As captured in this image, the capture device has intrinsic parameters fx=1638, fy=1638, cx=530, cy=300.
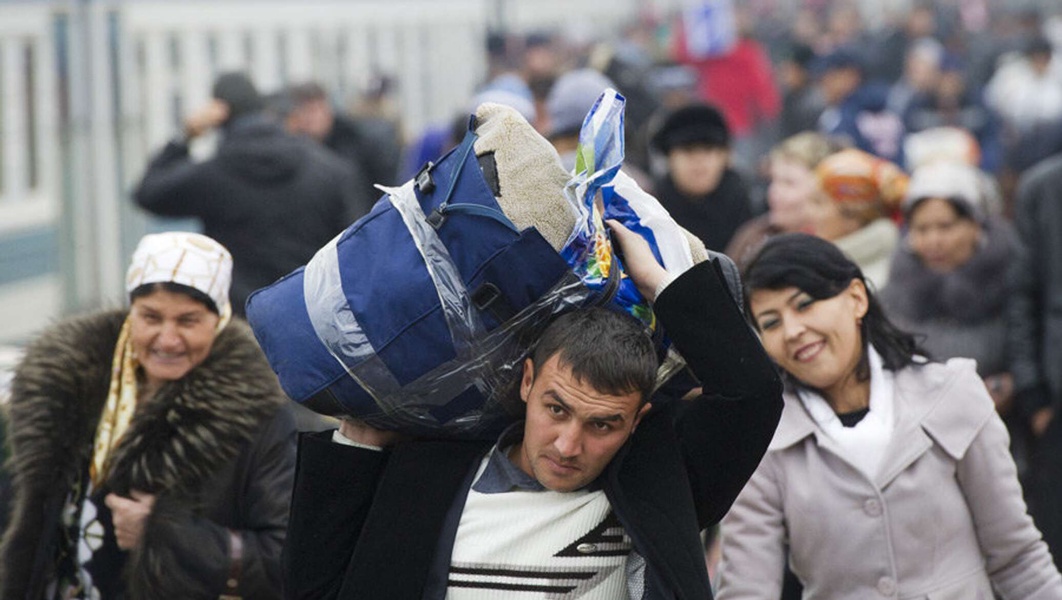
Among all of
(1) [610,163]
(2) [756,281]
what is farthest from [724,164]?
(1) [610,163]

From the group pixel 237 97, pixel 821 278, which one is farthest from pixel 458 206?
pixel 237 97

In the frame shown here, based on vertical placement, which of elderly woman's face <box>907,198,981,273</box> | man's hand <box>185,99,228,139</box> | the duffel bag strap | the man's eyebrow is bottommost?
elderly woman's face <box>907,198,981,273</box>

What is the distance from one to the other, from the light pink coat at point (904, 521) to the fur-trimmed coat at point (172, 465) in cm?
109

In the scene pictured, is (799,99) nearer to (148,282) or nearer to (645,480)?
(148,282)

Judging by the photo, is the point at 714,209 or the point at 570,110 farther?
the point at 714,209


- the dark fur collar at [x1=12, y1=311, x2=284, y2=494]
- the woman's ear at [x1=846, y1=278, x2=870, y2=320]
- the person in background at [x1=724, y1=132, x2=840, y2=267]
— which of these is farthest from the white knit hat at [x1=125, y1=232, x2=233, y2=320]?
the person in background at [x1=724, y1=132, x2=840, y2=267]

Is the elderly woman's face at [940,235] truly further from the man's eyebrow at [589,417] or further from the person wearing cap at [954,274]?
the man's eyebrow at [589,417]

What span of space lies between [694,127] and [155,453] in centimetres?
382

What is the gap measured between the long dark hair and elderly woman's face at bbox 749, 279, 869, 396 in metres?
0.02

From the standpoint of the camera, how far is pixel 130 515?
3730 millimetres

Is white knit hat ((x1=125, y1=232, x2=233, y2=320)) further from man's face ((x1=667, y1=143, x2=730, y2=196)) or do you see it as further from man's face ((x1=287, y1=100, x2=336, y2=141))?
man's face ((x1=287, y1=100, x2=336, y2=141))

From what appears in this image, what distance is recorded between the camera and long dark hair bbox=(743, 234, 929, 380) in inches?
141

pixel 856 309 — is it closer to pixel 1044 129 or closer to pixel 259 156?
pixel 259 156

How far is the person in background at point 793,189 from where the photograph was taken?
5914 mm
